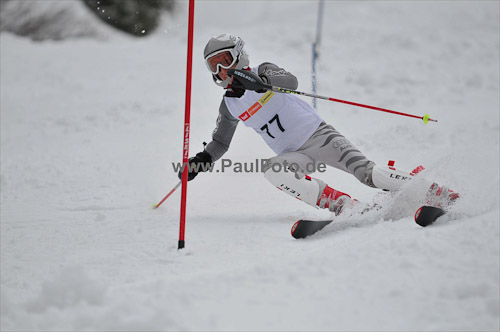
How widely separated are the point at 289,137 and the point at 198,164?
2.15 ft

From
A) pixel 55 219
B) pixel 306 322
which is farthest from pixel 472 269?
pixel 55 219

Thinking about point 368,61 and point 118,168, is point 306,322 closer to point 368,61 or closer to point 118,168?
point 118,168

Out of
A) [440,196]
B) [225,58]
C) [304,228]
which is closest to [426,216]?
[440,196]

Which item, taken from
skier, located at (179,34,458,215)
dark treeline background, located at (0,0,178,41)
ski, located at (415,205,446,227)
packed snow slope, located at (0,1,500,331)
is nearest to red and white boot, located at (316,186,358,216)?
skier, located at (179,34,458,215)

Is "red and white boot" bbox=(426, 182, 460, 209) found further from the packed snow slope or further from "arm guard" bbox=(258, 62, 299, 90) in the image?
"arm guard" bbox=(258, 62, 299, 90)

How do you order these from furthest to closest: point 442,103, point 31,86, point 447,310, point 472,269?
point 31,86
point 442,103
point 472,269
point 447,310

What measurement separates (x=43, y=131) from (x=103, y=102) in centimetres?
124

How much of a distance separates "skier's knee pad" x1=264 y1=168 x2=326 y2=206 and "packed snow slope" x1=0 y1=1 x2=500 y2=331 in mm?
280

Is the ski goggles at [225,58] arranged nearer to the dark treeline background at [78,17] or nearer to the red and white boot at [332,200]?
the red and white boot at [332,200]

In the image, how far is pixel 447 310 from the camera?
5.32 ft

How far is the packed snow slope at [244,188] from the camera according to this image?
1.73m

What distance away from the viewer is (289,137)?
3281 millimetres

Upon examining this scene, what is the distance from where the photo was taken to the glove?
11.0 feet

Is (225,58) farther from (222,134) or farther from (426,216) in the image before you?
(426,216)
